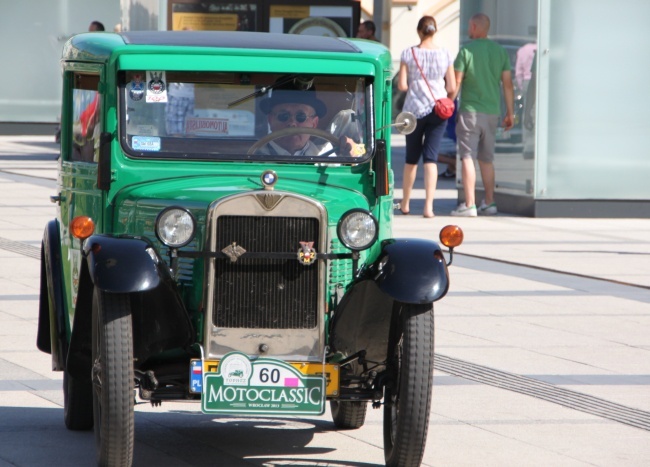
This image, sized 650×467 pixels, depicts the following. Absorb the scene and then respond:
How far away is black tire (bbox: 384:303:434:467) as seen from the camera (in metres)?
4.88

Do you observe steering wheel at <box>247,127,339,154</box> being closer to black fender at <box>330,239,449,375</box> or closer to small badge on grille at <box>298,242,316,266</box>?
black fender at <box>330,239,449,375</box>

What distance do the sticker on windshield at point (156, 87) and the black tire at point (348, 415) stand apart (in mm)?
1516

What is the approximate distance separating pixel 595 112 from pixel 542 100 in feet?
2.05

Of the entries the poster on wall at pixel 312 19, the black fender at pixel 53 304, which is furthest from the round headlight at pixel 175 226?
the poster on wall at pixel 312 19

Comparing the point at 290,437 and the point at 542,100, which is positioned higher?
the point at 542,100

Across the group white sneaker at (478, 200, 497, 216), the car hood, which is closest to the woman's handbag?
white sneaker at (478, 200, 497, 216)

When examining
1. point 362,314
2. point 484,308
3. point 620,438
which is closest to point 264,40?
point 362,314

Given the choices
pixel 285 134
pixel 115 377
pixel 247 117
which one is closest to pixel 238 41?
pixel 247 117

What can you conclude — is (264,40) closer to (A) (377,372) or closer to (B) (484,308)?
(A) (377,372)

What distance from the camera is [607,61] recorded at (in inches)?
576

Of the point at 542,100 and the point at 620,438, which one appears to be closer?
the point at 620,438

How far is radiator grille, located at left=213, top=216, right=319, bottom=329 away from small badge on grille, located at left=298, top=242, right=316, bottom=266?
0.07ft

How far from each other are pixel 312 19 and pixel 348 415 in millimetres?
12780

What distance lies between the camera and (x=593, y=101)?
1463 cm
